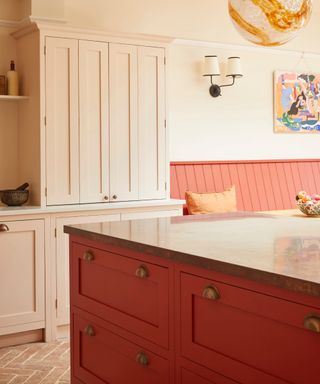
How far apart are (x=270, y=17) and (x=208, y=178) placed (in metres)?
3.29

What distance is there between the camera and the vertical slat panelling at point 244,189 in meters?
6.24

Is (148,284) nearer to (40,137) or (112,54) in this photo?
(40,137)

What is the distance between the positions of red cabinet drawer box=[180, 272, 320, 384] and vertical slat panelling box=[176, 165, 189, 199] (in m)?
3.55

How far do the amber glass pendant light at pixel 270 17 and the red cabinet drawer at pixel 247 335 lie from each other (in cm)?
125

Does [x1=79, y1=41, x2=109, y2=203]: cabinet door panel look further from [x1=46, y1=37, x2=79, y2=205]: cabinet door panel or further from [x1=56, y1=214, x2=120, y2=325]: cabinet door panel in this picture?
[x1=56, y1=214, x2=120, y2=325]: cabinet door panel

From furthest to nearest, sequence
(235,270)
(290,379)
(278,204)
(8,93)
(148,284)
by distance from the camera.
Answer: (278,204)
(8,93)
(148,284)
(235,270)
(290,379)

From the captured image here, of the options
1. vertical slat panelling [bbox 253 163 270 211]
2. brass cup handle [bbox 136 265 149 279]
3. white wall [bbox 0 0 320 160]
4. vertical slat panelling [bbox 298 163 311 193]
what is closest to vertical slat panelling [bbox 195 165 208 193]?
white wall [bbox 0 0 320 160]

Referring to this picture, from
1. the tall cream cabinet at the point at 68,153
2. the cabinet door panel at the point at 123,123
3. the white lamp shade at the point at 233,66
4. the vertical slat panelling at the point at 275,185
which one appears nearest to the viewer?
the tall cream cabinet at the point at 68,153

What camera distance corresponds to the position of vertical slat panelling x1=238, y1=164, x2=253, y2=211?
6.24 meters

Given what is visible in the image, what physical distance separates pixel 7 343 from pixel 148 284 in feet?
7.79

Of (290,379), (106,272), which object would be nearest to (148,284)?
(106,272)

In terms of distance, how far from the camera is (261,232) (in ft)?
9.01

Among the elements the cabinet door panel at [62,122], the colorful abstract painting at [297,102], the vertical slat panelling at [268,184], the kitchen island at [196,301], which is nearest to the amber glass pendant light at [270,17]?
Answer: the kitchen island at [196,301]

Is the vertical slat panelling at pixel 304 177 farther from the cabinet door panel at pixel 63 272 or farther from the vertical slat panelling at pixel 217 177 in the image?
the cabinet door panel at pixel 63 272
